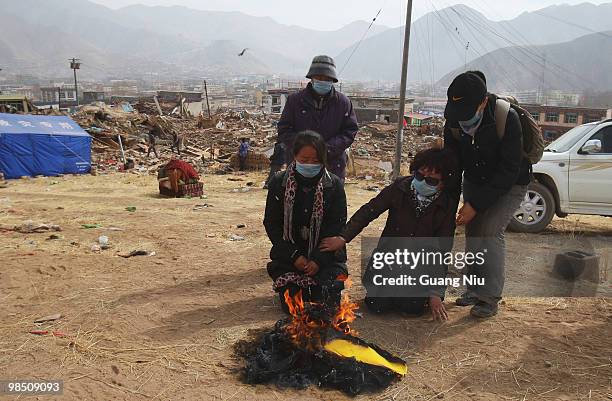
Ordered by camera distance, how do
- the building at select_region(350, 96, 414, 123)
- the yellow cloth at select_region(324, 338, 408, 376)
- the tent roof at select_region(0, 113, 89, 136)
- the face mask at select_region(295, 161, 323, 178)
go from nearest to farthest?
the yellow cloth at select_region(324, 338, 408, 376)
the face mask at select_region(295, 161, 323, 178)
the tent roof at select_region(0, 113, 89, 136)
the building at select_region(350, 96, 414, 123)

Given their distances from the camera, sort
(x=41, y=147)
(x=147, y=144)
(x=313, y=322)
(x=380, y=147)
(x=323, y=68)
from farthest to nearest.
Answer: (x=380, y=147)
(x=147, y=144)
(x=41, y=147)
(x=323, y=68)
(x=313, y=322)

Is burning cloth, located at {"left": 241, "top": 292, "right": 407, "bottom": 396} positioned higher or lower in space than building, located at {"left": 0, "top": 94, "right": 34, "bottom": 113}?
lower

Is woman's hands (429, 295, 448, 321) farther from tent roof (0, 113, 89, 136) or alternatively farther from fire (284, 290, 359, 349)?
tent roof (0, 113, 89, 136)

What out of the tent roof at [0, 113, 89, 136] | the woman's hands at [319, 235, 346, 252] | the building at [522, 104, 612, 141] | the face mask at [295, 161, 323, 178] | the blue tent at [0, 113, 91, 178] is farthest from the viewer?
the building at [522, 104, 612, 141]

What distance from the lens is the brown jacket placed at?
3748 millimetres

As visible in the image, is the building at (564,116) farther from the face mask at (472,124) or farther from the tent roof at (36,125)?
the face mask at (472,124)

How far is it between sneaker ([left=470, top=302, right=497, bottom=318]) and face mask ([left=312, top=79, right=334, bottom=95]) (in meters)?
2.39

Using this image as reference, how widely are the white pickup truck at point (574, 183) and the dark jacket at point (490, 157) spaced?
3.73 m

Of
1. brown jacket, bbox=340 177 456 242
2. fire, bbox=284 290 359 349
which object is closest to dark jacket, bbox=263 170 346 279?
Result: brown jacket, bbox=340 177 456 242

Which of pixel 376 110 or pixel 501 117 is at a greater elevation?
pixel 376 110

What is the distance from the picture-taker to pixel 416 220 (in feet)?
12.5

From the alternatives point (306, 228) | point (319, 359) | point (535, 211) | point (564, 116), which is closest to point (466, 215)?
point (306, 228)

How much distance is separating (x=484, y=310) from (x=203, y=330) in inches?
86.8

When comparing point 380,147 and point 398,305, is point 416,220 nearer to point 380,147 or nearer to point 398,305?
point 398,305
